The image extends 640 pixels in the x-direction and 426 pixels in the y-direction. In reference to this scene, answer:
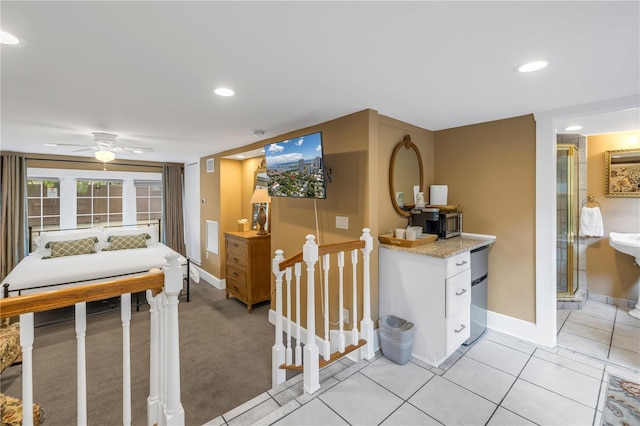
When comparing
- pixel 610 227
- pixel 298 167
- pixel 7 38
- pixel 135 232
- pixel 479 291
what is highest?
pixel 7 38

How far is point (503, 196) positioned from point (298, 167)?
2.08 metres

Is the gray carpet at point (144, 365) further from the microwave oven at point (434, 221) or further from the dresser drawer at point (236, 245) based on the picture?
the microwave oven at point (434, 221)

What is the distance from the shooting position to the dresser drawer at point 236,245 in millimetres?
4019

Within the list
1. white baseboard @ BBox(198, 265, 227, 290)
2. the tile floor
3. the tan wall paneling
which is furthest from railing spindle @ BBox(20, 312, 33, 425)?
the tan wall paneling

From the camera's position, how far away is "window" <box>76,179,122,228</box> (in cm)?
537

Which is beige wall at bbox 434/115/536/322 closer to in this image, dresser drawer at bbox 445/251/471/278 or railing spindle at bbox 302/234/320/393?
dresser drawer at bbox 445/251/471/278

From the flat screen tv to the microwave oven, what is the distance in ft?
3.67

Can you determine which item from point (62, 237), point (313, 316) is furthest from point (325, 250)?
point (62, 237)

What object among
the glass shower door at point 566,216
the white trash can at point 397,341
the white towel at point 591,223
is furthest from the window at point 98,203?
the white towel at point 591,223

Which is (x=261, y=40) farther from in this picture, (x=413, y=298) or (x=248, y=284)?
(x=248, y=284)

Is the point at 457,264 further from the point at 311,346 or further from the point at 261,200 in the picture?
the point at 261,200

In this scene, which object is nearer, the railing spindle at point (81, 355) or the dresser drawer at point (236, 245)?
the railing spindle at point (81, 355)

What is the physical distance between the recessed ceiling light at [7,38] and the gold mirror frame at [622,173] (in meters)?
5.36

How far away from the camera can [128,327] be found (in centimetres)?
130
